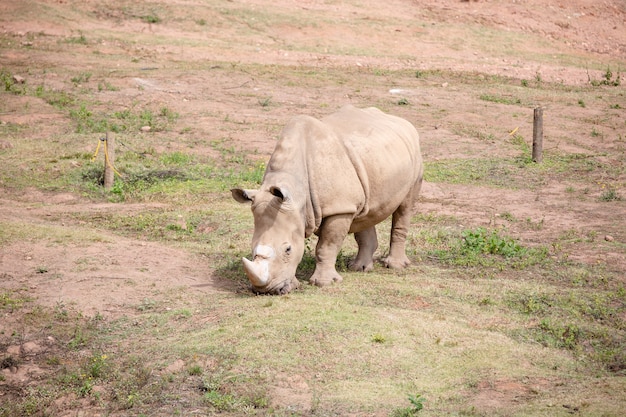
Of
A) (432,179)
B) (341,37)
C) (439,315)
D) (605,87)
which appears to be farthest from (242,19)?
(439,315)

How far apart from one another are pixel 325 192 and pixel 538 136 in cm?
827

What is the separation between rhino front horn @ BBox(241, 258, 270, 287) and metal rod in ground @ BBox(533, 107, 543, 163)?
29.7 ft

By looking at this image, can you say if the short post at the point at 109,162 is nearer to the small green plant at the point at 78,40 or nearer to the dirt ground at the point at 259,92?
the dirt ground at the point at 259,92

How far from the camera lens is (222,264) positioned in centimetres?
1076

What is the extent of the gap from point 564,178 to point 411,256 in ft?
18.1

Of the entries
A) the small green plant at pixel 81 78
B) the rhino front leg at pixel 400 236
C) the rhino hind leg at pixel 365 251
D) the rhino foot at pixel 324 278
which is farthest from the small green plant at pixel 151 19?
the rhino foot at pixel 324 278

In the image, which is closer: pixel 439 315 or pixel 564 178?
pixel 439 315

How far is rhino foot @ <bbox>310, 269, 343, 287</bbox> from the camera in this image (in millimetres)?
9914

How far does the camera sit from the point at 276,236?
31.0 feet

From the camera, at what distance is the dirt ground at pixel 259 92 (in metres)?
10.0

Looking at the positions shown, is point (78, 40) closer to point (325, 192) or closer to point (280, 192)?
point (325, 192)

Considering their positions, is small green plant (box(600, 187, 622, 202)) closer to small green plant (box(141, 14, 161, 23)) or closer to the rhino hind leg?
the rhino hind leg

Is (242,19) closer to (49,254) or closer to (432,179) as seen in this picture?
(432,179)

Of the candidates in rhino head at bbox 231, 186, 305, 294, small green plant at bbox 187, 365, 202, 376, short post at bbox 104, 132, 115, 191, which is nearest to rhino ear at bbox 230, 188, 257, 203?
rhino head at bbox 231, 186, 305, 294
